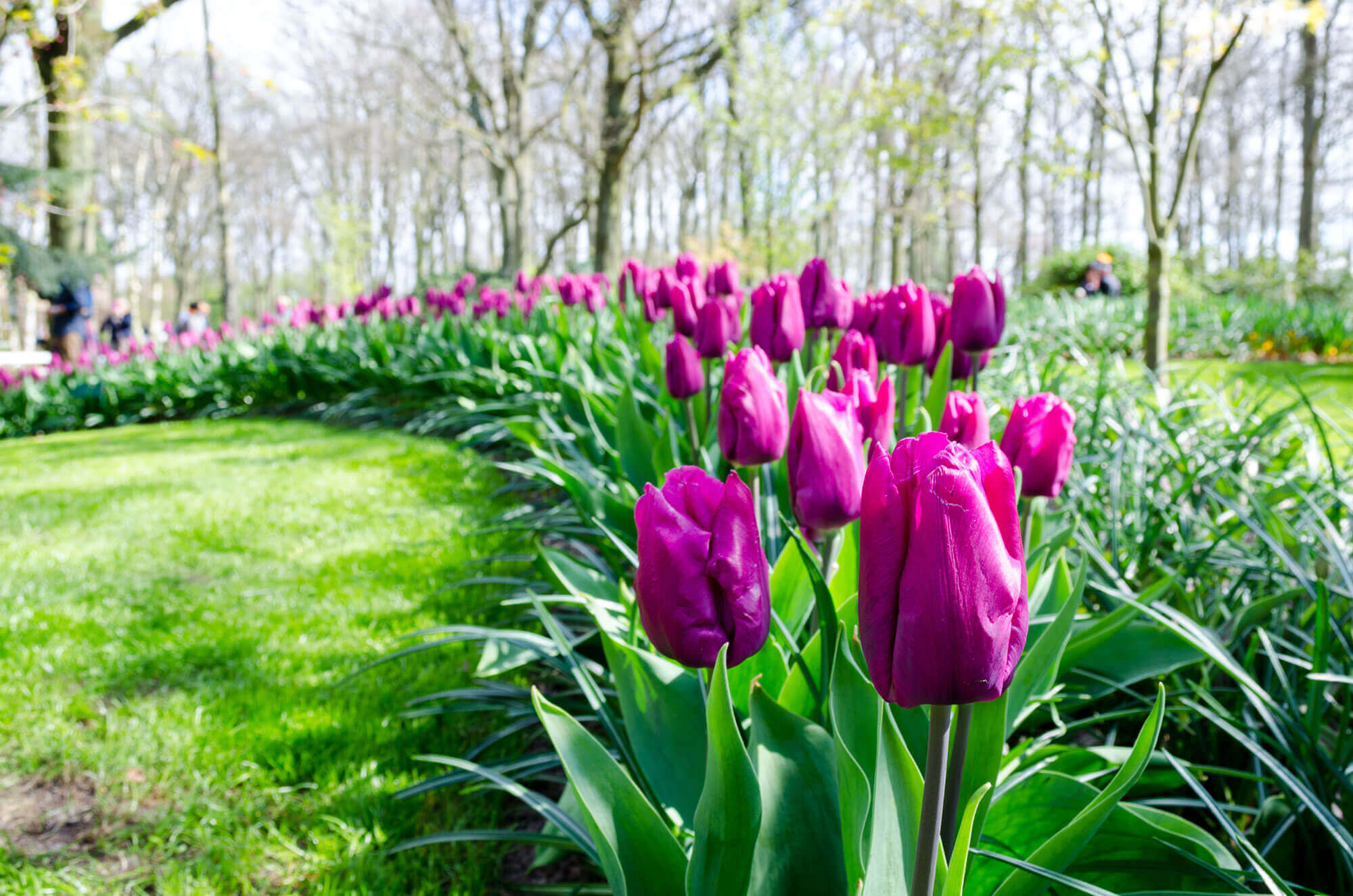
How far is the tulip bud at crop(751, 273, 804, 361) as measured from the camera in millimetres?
2174

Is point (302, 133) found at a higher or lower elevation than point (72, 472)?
higher

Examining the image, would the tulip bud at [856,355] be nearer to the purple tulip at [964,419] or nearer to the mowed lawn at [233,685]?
the purple tulip at [964,419]

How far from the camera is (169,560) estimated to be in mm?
3549

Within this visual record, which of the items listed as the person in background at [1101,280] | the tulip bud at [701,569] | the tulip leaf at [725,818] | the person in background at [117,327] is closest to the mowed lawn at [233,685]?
the tulip leaf at [725,818]

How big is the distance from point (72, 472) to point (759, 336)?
17.3 ft

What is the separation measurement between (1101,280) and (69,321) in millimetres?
14573

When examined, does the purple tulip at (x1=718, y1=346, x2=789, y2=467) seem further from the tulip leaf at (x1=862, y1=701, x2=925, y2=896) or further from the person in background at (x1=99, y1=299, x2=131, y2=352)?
the person in background at (x1=99, y1=299, x2=131, y2=352)

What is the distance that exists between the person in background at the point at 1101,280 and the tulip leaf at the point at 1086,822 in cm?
1274

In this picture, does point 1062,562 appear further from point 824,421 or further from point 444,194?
point 444,194

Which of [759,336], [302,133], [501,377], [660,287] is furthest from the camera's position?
[302,133]

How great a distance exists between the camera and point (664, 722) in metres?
1.22

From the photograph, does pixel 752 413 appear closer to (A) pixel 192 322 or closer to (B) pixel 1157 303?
(B) pixel 1157 303

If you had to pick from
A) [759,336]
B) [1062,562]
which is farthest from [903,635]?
[759,336]

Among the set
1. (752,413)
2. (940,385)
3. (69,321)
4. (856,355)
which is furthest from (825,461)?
(69,321)
